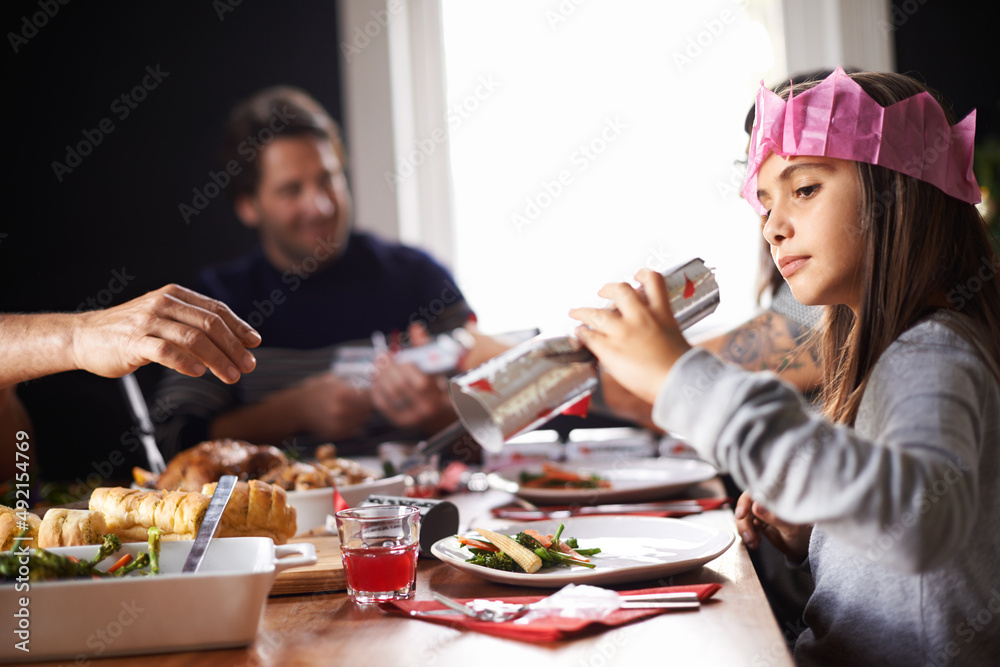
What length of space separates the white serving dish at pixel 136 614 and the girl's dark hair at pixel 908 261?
2.40 ft

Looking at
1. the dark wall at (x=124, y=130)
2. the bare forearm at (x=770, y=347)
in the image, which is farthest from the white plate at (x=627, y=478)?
the dark wall at (x=124, y=130)

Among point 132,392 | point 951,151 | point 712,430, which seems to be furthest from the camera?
point 132,392

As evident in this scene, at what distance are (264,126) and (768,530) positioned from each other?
9.15 feet

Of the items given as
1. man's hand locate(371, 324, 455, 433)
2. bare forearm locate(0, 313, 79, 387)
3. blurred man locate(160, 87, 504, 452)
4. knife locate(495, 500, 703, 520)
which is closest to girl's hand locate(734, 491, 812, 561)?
knife locate(495, 500, 703, 520)

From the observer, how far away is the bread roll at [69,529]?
0.94m

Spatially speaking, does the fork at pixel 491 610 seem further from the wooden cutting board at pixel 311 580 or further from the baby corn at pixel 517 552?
the wooden cutting board at pixel 311 580

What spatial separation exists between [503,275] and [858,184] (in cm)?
270

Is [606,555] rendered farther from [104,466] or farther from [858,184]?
[104,466]

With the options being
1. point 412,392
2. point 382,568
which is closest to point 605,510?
point 382,568

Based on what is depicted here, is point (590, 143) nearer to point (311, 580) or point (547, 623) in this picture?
point (311, 580)

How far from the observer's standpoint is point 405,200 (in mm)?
3688

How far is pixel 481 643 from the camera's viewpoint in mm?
818

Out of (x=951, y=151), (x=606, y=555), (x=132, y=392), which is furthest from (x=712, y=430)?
(x=132, y=392)

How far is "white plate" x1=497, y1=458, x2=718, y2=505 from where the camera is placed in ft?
Result: 5.32
